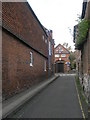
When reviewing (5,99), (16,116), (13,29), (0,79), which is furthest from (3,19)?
(16,116)

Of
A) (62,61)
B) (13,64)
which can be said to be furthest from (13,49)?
(62,61)

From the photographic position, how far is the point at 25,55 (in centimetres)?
1580

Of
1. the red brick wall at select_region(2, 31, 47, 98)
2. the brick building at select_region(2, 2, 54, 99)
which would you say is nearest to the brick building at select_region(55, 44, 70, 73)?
the brick building at select_region(2, 2, 54, 99)

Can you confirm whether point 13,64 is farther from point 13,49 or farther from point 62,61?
point 62,61

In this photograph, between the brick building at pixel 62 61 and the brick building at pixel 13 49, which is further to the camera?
the brick building at pixel 62 61

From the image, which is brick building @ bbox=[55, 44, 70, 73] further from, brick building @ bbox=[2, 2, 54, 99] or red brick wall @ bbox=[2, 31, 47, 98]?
red brick wall @ bbox=[2, 31, 47, 98]

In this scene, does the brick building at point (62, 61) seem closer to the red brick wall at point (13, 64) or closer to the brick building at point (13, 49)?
the brick building at point (13, 49)

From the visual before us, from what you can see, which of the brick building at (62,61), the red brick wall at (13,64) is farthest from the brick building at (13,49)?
the brick building at (62,61)

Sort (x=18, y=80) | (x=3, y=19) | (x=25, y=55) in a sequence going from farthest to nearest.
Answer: (x=25, y=55) < (x=18, y=80) < (x=3, y=19)

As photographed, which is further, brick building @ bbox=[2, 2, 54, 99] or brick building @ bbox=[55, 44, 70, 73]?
brick building @ bbox=[55, 44, 70, 73]

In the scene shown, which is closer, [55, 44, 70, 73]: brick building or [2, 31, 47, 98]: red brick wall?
[2, 31, 47, 98]: red brick wall

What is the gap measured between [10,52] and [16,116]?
14.3 ft

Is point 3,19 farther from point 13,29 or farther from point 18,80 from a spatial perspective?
point 18,80

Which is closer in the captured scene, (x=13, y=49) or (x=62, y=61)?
(x=13, y=49)
